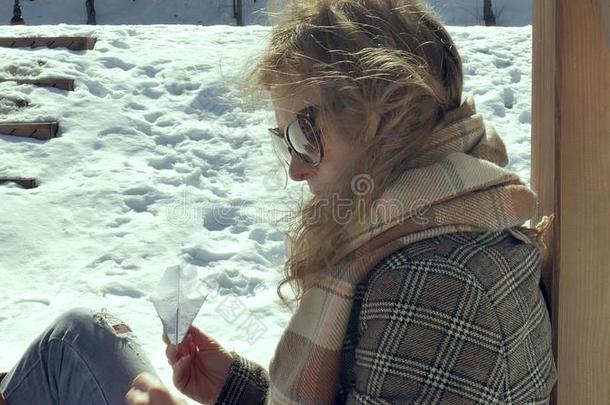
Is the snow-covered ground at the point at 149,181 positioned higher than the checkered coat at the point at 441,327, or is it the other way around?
the checkered coat at the point at 441,327

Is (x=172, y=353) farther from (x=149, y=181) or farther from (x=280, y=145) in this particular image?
(x=149, y=181)

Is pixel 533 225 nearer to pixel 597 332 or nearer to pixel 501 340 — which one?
pixel 597 332

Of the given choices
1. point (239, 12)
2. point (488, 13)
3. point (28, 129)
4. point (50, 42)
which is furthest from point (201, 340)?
point (239, 12)

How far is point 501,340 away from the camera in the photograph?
132 cm

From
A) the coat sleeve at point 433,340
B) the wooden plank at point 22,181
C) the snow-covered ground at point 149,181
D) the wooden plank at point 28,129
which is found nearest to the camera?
the coat sleeve at point 433,340

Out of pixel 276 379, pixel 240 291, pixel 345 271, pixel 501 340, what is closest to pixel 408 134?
pixel 345 271

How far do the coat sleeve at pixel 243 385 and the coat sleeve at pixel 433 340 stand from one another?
1.91 feet

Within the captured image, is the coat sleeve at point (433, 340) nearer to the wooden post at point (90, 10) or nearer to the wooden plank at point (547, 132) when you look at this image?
the wooden plank at point (547, 132)

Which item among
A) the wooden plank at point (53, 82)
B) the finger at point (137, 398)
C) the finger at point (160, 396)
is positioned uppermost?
the finger at point (160, 396)

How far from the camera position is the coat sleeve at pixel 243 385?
1.85m

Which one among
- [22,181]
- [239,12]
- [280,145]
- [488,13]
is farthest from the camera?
[239,12]

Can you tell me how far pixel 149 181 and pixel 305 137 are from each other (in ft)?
10.4

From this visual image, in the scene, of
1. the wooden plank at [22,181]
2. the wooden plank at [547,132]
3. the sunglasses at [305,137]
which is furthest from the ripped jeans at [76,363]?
the wooden plank at [22,181]

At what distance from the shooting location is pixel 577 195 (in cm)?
164
